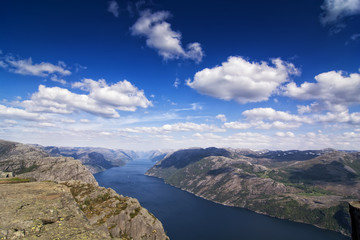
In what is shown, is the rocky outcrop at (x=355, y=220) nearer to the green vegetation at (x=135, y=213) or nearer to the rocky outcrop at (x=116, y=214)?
the rocky outcrop at (x=116, y=214)

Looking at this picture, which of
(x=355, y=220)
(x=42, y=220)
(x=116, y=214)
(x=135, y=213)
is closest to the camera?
Answer: (x=355, y=220)

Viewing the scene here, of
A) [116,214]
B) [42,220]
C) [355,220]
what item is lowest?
[116,214]

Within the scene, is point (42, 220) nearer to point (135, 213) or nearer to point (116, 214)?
point (116, 214)

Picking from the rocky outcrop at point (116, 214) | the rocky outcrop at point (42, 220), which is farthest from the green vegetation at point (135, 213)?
the rocky outcrop at point (42, 220)

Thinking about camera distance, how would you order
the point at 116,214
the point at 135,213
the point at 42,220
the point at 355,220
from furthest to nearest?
the point at 135,213 → the point at 116,214 → the point at 42,220 → the point at 355,220

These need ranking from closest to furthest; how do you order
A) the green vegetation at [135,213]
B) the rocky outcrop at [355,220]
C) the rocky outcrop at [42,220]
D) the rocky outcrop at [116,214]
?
the rocky outcrop at [42,220] → the rocky outcrop at [355,220] → the rocky outcrop at [116,214] → the green vegetation at [135,213]

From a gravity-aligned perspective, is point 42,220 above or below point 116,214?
above

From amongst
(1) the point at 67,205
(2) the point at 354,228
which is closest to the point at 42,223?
(1) the point at 67,205

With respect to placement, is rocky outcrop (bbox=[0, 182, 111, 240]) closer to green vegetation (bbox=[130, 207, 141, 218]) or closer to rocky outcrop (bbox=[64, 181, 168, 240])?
rocky outcrop (bbox=[64, 181, 168, 240])

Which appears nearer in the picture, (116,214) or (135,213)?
(116,214)

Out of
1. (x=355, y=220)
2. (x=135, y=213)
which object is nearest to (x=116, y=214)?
(x=135, y=213)

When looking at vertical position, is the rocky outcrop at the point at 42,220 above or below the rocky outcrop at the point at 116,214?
above

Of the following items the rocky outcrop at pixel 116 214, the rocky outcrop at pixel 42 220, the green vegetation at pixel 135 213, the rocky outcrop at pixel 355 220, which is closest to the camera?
the rocky outcrop at pixel 42 220
